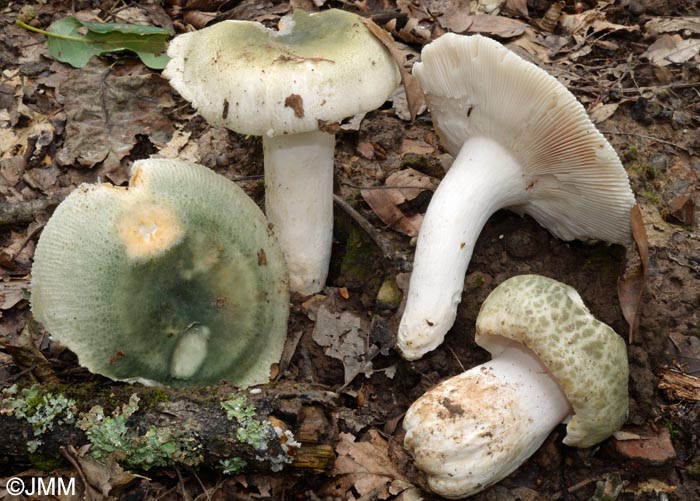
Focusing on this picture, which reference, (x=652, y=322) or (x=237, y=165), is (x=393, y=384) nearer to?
(x=652, y=322)

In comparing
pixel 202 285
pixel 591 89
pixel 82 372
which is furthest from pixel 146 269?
pixel 591 89

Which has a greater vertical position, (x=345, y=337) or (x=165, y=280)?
(x=165, y=280)

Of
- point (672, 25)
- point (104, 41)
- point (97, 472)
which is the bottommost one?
point (97, 472)

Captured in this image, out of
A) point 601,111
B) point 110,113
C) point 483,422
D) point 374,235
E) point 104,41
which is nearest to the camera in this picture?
point 483,422

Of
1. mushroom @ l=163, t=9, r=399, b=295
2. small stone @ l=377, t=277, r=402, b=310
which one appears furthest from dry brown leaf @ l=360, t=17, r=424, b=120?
small stone @ l=377, t=277, r=402, b=310

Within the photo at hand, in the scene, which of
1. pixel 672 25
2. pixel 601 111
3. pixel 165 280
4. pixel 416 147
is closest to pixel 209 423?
pixel 165 280

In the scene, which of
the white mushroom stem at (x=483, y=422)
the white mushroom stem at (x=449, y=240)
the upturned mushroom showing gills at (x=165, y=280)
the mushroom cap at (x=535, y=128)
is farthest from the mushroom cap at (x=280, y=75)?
the white mushroom stem at (x=483, y=422)

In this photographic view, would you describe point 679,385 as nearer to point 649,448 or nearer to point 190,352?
point 649,448

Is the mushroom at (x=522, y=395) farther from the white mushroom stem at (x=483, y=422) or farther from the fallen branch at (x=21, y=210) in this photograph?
the fallen branch at (x=21, y=210)
